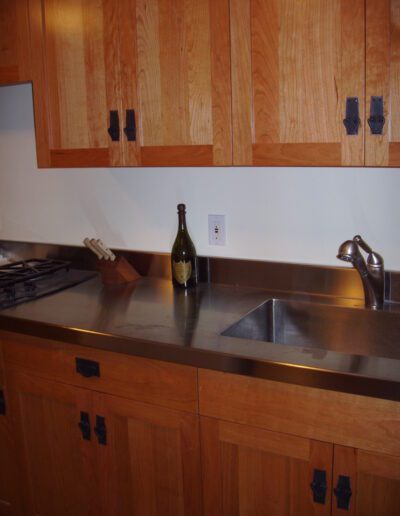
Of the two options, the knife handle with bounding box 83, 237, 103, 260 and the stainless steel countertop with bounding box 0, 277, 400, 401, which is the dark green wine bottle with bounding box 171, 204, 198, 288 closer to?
the stainless steel countertop with bounding box 0, 277, 400, 401

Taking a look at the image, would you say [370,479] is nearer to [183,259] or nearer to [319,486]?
[319,486]

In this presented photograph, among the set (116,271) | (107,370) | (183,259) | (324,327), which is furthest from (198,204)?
(107,370)

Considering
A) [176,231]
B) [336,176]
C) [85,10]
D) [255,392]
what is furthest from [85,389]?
[85,10]

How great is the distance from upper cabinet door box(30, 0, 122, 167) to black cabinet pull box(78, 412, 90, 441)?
0.78 meters

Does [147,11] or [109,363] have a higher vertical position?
[147,11]

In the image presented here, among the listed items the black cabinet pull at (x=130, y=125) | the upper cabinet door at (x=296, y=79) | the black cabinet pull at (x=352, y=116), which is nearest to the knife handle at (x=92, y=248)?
the black cabinet pull at (x=130, y=125)

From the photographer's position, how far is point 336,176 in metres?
1.97

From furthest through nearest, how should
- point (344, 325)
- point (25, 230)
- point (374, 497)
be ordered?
point (25, 230), point (344, 325), point (374, 497)

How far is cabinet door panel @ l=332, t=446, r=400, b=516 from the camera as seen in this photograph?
4.58 feet

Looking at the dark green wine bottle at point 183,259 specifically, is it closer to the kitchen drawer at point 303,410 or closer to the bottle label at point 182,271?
the bottle label at point 182,271

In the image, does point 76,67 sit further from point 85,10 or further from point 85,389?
point 85,389

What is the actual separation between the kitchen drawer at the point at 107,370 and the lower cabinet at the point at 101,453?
0.03 metres

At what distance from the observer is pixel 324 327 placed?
1.96 meters

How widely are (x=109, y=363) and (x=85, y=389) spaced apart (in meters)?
0.14
